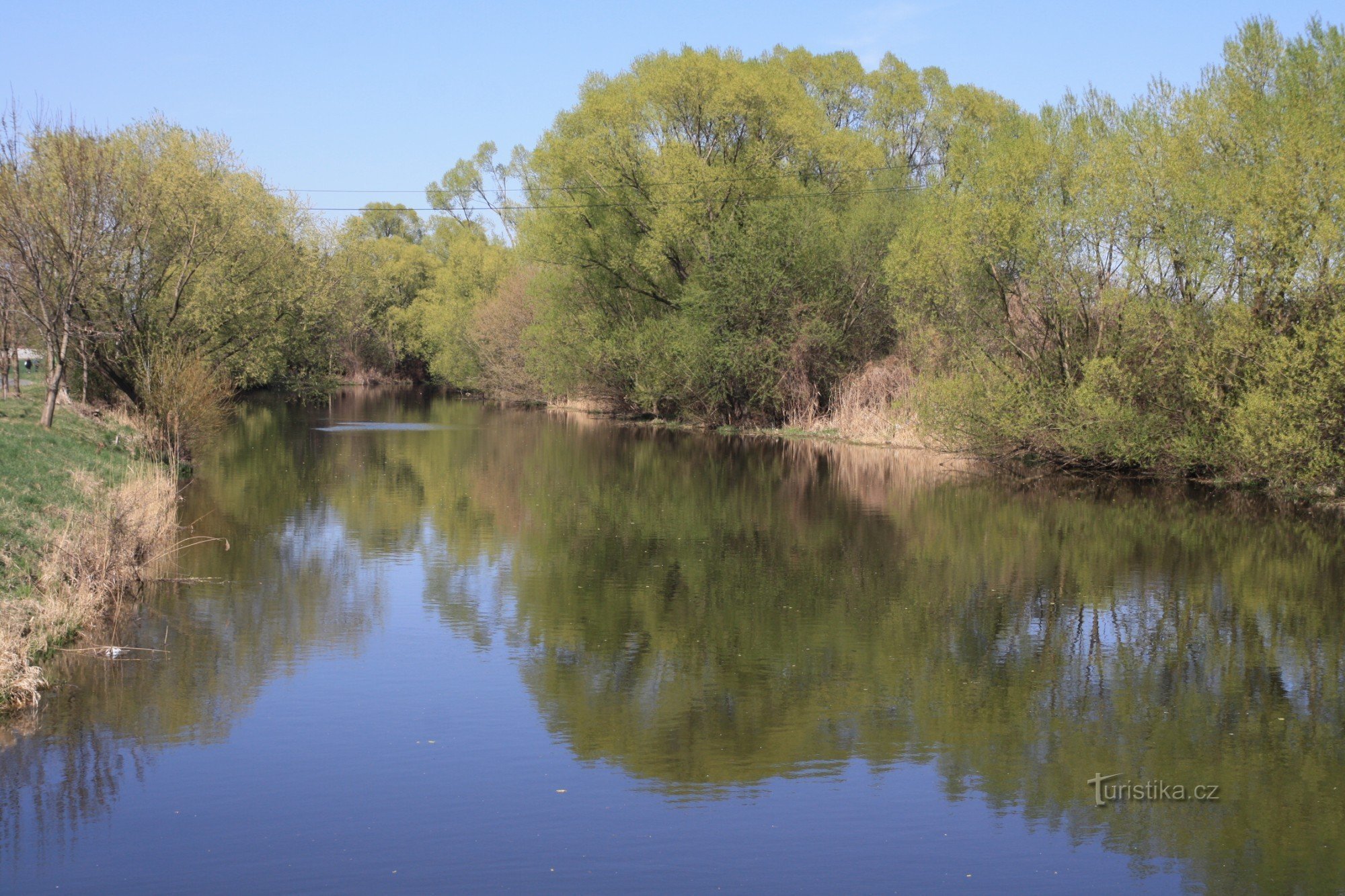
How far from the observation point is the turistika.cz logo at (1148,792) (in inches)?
343

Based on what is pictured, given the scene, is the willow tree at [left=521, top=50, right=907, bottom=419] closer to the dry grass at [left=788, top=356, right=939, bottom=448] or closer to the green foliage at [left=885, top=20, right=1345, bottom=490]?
the dry grass at [left=788, top=356, right=939, bottom=448]

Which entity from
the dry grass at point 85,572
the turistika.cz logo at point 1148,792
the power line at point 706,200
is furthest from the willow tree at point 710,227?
the turistika.cz logo at point 1148,792

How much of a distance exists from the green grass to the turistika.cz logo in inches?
406

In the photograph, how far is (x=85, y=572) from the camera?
1346 cm

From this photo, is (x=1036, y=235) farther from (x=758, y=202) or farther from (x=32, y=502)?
(x=32, y=502)

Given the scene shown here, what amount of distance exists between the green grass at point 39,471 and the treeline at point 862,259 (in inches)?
73.3

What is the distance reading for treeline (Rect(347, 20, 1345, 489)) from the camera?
25.4 meters

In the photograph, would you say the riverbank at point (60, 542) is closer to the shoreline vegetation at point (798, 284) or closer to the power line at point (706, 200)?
the shoreline vegetation at point (798, 284)

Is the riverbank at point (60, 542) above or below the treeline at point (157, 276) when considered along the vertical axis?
below

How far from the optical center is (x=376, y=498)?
Answer: 84.9 ft

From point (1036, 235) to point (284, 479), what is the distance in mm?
19215

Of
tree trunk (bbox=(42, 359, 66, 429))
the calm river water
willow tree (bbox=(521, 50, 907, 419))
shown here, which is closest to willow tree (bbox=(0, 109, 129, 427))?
tree trunk (bbox=(42, 359, 66, 429))

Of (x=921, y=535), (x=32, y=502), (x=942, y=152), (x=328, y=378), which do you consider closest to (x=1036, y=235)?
(x=921, y=535)

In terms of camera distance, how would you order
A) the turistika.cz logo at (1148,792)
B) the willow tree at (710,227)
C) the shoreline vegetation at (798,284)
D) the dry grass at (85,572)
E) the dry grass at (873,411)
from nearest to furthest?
the turistika.cz logo at (1148,792), the dry grass at (85,572), the shoreline vegetation at (798,284), the dry grass at (873,411), the willow tree at (710,227)
